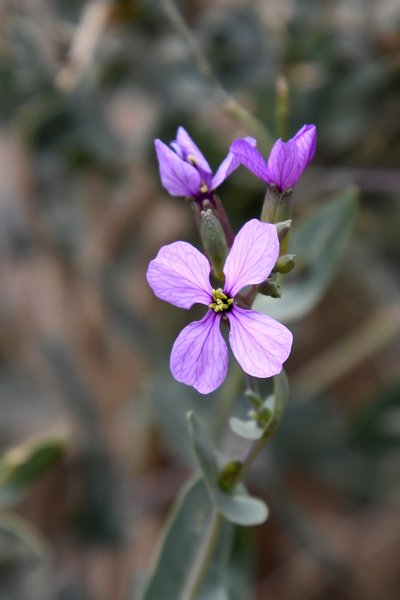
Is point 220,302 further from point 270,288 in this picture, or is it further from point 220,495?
point 220,495

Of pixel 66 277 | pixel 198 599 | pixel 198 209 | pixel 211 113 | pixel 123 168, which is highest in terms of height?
pixel 211 113

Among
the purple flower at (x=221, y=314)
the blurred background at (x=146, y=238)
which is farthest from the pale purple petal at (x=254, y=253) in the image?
the blurred background at (x=146, y=238)

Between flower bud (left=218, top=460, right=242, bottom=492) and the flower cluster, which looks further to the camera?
flower bud (left=218, top=460, right=242, bottom=492)

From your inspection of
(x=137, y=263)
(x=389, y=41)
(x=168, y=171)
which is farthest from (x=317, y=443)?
(x=168, y=171)

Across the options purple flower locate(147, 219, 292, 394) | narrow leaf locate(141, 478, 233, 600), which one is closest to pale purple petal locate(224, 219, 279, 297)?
purple flower locate(147, 219, 292, 394)

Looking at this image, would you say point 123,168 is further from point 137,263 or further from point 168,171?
point 168,171

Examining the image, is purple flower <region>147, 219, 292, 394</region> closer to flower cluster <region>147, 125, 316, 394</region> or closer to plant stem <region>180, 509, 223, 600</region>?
flower cluster <region>147, 125, 316, 394</region>
